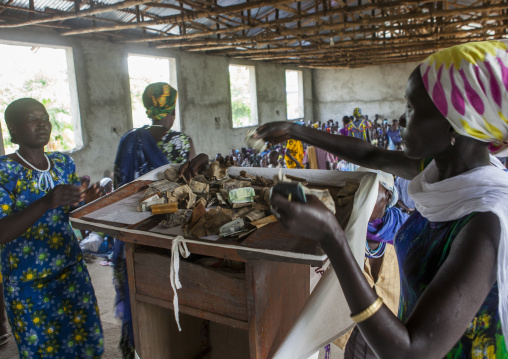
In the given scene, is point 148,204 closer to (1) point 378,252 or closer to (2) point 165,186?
(2) point 165,186

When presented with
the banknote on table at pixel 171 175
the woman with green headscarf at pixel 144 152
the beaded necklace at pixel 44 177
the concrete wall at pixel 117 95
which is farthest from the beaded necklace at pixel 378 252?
the concrete wall at pixel 117 95

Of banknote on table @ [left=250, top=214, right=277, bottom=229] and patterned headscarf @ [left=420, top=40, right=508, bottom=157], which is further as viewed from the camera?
banknote on table @ [left=250, top=214, right=277, bottom=229]

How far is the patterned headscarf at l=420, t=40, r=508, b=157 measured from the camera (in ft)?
2.77

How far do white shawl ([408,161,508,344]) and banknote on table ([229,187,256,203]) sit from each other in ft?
1.69

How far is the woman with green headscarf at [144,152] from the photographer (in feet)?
5.90

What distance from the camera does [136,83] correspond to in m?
10.1

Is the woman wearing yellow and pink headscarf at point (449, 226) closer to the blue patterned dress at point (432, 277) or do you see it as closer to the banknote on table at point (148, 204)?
the blue patterned dress at point (432, 277)

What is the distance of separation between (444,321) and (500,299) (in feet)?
0.63

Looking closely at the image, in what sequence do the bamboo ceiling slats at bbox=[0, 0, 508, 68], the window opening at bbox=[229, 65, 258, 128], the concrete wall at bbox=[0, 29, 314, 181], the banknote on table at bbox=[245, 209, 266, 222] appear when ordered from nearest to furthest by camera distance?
the banknote on table at bbox=[245, 209, 266, 222] < the bamboo ceiling slats at bbox=[0, 0, 508, 68] < the concrete wall at bbox=[0, 29, 314, 181] < the window opening at bbox=[229, 65, 258, 128]

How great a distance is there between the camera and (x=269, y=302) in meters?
1.19

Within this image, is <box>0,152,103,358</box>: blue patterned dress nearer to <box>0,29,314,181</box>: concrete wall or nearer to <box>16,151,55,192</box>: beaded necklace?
→ <box>16,151,55,192</box>: beaded necklace

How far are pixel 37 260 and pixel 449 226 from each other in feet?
5.51

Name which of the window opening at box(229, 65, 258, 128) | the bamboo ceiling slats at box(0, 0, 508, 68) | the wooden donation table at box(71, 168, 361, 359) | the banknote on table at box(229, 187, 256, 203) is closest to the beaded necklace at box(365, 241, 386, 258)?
the wooden donation table at box(71, 168, 361, 359)

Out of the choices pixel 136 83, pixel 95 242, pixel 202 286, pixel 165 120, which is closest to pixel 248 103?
pixel 136 83
